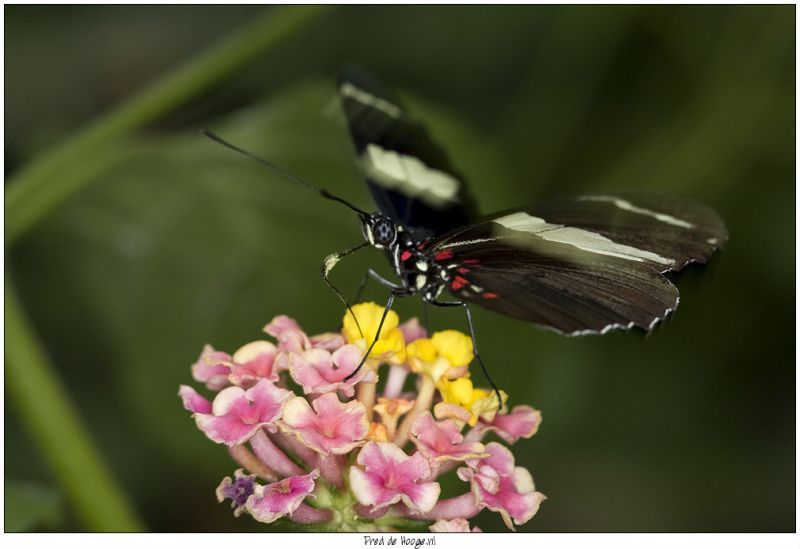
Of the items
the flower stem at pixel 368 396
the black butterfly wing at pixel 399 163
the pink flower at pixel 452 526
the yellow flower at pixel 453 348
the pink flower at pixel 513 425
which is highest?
the black butterfly wing at pixel 399 163

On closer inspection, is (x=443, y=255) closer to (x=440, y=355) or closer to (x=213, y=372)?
(x=440, y=355)

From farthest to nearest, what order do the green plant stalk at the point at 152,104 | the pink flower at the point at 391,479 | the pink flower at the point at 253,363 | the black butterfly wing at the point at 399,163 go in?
the green plant stalk at the point at 152,104 → the black butterfly wing at the point at 399,163 → the pink flower at the point at 253,363 → the pink flower at the point at 391,479

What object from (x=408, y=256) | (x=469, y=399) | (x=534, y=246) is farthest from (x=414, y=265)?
(x=469, y=399)

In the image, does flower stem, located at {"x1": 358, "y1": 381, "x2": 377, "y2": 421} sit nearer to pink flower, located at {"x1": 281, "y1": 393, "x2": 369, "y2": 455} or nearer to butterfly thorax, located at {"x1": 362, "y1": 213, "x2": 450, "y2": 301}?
pink flower, located at {"x1": 281, "y1": 393, "x2": 369, "y2": 455}

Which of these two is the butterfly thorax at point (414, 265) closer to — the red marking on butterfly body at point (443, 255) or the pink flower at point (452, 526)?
the red marking on butterfly body at point (443, 255)

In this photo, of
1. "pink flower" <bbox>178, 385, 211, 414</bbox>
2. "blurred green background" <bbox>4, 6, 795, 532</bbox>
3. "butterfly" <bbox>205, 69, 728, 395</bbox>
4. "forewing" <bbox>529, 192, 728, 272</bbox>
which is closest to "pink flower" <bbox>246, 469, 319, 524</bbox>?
"pink flower" <bbox>178, 385, 211, 414</bbox>

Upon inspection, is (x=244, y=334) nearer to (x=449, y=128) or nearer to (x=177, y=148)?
(x=177, y=148)

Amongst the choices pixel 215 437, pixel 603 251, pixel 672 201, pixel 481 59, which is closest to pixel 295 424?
pixel 215 437

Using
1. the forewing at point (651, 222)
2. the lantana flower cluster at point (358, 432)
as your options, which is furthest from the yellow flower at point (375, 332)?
the forewing at point (651, 222)
